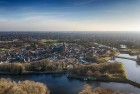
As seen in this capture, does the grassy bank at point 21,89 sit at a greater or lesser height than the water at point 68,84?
greater

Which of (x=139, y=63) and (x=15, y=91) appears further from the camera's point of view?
(x=139, y=63)

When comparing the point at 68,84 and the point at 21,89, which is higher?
the point at 21,89

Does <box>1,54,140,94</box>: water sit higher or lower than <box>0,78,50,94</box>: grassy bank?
lower

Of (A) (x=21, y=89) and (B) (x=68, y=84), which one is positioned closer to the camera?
(A) (x=21, y=89)

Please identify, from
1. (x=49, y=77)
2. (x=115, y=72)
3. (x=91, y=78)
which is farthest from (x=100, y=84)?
(x=49, y=77)

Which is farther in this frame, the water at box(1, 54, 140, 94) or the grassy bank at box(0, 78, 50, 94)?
the water at box(1, 54, 140, 94)

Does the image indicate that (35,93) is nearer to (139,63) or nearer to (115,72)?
(115,72)

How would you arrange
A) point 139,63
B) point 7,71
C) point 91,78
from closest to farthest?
point 91,78, point 7,71, point 139,63

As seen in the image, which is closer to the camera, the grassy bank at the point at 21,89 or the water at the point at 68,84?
the grassy bank at the point at 21,89

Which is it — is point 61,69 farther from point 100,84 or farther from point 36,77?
point 100,84

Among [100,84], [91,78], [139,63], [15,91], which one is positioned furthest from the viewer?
[139,63]

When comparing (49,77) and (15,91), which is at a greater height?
(15,91)
